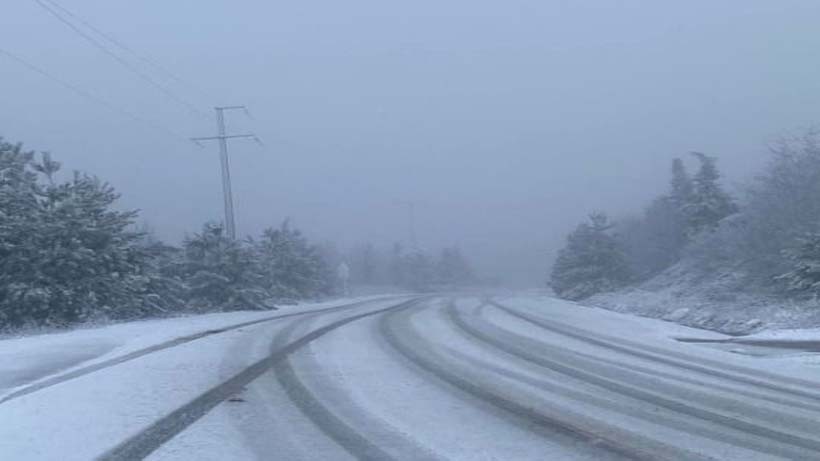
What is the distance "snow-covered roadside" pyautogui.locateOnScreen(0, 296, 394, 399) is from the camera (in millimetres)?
13773

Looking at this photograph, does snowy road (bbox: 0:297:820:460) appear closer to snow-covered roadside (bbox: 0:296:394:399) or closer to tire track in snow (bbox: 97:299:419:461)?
tire track in snow (bbox: 97:299:419:461)

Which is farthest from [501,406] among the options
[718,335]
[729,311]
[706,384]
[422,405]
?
[729,311]

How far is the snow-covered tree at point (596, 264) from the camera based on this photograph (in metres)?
60.2

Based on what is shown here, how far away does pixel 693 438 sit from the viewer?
921cm

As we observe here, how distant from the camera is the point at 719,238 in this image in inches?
1592

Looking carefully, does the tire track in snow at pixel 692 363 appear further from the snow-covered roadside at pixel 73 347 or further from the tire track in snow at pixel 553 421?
the snow-covered roadside at pixel 73 347

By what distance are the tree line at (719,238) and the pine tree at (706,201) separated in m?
0.06

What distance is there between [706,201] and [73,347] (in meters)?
48.6

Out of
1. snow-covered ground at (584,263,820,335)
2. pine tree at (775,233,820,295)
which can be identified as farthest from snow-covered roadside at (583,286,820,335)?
pine tree at (775,233,820,295)

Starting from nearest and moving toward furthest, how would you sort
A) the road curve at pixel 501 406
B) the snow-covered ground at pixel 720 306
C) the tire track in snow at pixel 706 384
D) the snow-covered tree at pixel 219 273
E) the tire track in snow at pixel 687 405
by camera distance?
1. the road curve at pixel 501 406
2. the tire track in snow at pixel 687 405
3. the tire track in snow at pixel 706 384
4. the snow-covered ground at pixel 720 306
5. the snow-covered tree at pixel 219 273

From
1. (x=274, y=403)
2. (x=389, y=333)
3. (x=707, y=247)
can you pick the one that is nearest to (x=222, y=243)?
(x=389, y=333)

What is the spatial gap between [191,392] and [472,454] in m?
4.81

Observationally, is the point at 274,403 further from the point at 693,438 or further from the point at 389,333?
the point at 389,333

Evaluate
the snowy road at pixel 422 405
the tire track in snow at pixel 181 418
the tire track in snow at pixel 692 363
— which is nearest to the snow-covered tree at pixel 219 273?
the tire track in snow at pixel 692 363
